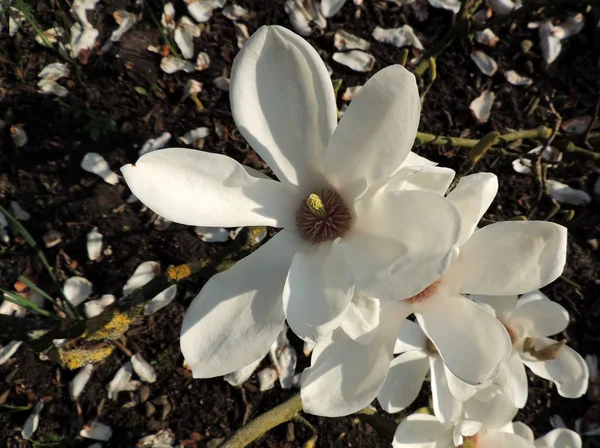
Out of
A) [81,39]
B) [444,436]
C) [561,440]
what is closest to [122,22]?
[81,39]

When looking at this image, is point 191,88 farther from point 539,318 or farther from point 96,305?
point 539,318

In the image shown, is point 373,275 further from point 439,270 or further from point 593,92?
point 593,92

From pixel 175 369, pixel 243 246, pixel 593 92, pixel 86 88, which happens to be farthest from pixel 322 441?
pixel 593 92

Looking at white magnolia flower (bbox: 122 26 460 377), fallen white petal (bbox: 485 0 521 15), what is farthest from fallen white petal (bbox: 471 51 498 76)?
white magnolia flower (bbox: 122 26 460 377)

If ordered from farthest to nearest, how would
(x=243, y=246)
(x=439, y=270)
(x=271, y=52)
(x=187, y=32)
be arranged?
(x=187, y=32) → (x=243, y=246) → (x=271, y=52) → (x=439, y=270)

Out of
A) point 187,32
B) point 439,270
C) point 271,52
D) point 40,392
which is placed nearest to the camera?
point 439,270

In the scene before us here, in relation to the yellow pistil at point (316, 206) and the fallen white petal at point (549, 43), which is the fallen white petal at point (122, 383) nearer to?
the yellow pistil at point (316, 206)
